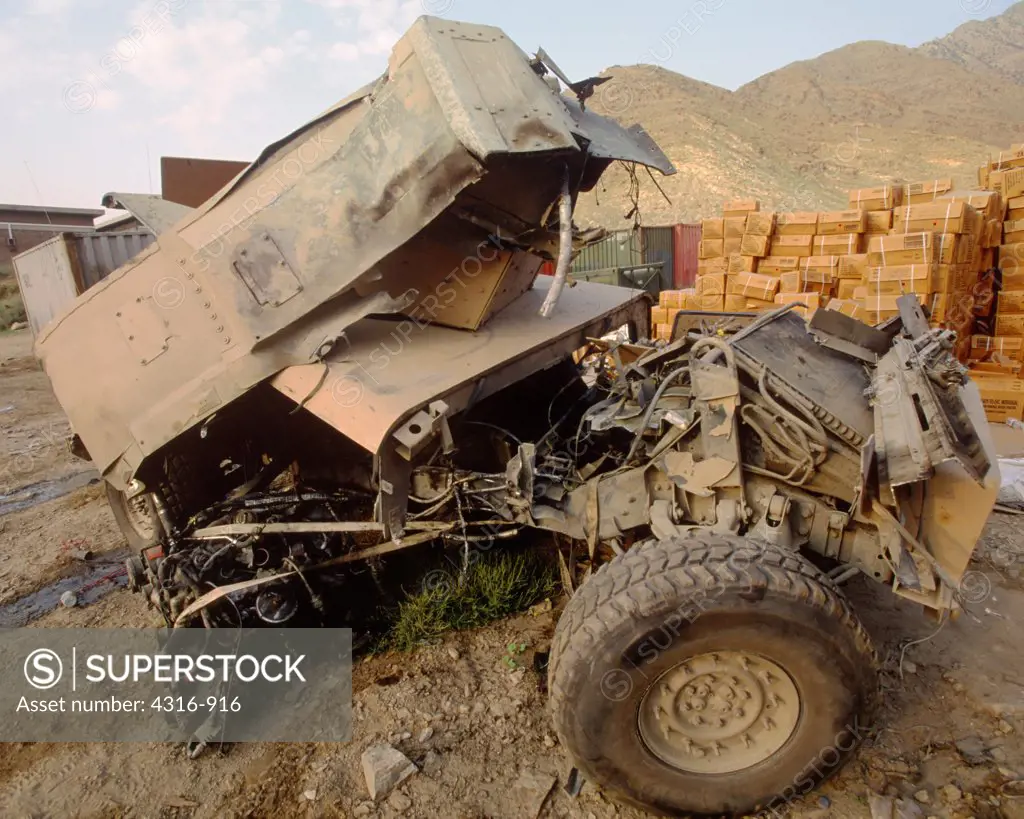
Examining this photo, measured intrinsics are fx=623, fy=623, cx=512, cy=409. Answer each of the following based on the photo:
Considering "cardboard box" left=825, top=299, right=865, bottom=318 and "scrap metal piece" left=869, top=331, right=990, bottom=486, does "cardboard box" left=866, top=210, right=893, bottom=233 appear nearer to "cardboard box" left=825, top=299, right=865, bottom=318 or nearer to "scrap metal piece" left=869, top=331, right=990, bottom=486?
"cardboard box" left=825, top=299, right=865, bottom=318

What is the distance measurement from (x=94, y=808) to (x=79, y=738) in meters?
0.50

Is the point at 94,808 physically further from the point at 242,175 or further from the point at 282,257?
the point at 242,175

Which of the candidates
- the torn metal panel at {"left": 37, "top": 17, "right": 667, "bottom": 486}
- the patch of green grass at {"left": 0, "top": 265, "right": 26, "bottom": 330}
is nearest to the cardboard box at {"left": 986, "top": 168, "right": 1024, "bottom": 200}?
the torn metal panel at {"left": 37, "top": 17, "right": 667, "bottom": 486}

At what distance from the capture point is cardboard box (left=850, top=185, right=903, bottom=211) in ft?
25.0

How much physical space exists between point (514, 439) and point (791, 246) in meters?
6.03

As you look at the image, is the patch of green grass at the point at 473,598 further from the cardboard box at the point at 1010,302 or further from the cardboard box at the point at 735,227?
the cardboard box at the point at 1010,302

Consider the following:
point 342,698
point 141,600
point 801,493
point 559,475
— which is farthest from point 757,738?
point 141,600

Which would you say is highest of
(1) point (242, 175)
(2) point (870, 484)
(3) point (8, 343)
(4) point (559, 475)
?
(1) point (242, 175)

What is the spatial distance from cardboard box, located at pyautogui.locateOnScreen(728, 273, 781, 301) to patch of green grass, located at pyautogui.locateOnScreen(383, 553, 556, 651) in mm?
5465

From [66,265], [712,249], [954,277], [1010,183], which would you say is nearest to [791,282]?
[712,249]

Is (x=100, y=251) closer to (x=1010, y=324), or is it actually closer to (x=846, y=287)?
(x=846, y=287)

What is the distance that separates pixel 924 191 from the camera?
782 cm

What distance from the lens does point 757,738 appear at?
7.52ft

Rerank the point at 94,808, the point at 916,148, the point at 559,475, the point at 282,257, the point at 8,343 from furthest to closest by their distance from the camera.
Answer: the point at 916,148, the point at 8,343, the point at 559,475, the point at 282,257, the point at 94,808
